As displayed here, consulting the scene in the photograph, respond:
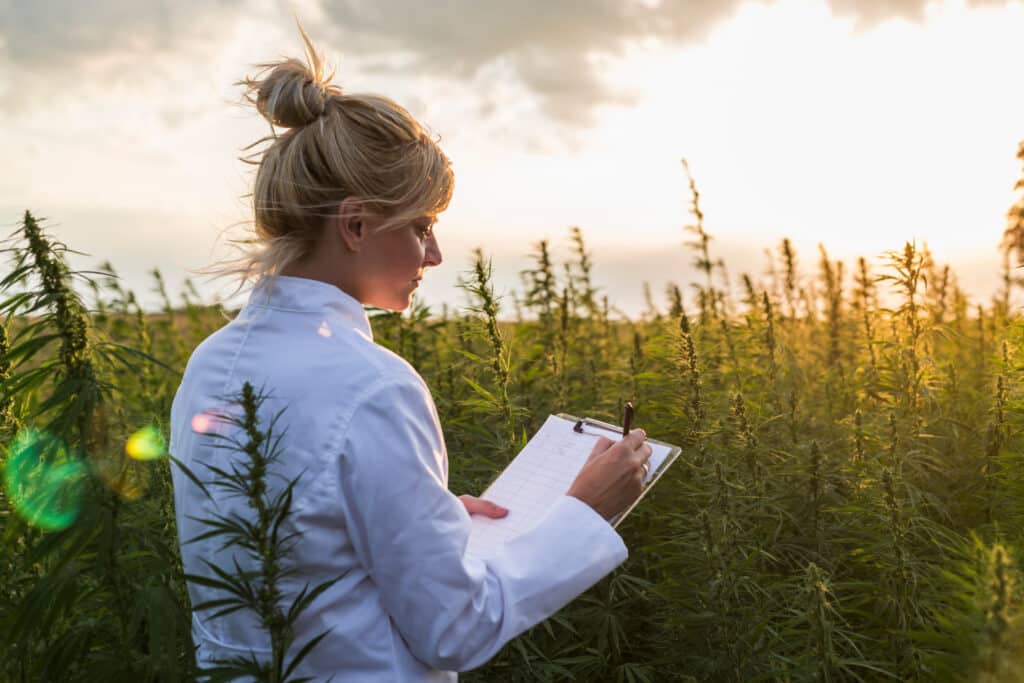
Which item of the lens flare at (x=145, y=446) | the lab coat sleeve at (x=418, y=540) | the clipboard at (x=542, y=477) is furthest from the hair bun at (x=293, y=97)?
the clipboard at (x=542, y=477)

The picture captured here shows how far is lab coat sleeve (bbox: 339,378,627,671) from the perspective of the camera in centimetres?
165

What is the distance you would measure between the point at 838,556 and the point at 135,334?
245 inches

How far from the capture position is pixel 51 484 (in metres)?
1.76

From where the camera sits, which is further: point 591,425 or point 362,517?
point 591,425

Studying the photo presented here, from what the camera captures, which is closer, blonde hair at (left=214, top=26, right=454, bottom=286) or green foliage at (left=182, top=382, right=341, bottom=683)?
green foliage at (left=182, top=382, right=341, bottom=683)

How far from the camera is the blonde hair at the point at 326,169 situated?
6.53ft

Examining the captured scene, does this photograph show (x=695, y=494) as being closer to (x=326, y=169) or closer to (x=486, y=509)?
(x=486, y=509)

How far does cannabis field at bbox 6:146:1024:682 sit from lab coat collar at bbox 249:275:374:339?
0.34m

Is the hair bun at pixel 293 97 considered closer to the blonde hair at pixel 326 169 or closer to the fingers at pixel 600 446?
the blonde hair at pixel 326 169

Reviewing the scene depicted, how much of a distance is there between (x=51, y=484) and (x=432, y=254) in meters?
1.11

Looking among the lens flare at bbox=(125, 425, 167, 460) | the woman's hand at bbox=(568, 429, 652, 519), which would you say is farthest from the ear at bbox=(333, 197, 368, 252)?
the woman's hand at bbox=(568, 429, 652, 519)

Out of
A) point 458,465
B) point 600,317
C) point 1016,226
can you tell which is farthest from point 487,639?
point 600,317

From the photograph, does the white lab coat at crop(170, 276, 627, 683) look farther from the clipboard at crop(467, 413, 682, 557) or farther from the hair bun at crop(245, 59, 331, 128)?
the hair bun at crop(245, 59, 331, 128)

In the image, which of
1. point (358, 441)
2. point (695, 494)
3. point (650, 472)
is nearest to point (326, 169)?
point (358, 441)
